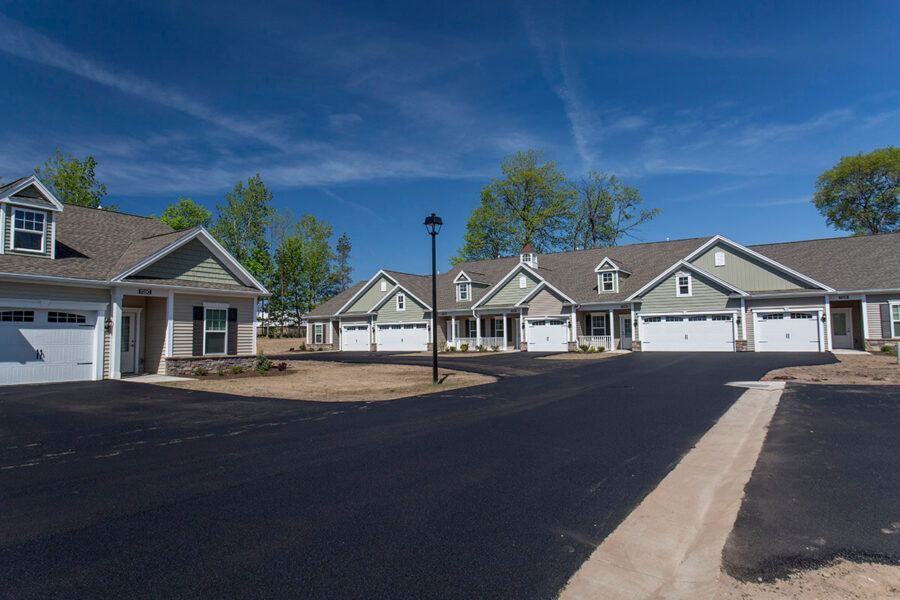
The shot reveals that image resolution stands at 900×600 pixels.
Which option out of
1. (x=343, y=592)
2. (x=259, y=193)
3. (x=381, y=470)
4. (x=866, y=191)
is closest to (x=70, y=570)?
(x=343, y=592)

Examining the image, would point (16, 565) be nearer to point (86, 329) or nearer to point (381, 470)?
point (381, 470)

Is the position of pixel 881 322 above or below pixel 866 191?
below

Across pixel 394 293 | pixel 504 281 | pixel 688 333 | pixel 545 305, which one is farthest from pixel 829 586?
pixel 394 293

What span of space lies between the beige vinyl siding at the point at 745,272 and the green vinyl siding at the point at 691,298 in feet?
4.25

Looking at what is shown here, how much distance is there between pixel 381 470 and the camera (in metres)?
Answer: 6.01

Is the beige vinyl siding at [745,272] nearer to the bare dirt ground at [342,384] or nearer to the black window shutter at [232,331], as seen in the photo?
the bare dirt ground at [342,384]

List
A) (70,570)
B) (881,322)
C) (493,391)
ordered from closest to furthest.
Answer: (70,570) → (493,391) → (881,322)

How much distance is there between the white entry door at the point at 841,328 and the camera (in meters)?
28.0

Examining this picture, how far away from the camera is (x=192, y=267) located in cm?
1897

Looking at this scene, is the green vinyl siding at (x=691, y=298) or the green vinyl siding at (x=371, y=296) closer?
the green vinyl siding at (x=691, y=298)

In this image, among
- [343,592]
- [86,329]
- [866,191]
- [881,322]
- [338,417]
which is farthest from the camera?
[866,191]

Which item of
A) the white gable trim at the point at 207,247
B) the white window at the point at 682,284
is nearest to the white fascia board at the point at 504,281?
the white window at the point at 682,284

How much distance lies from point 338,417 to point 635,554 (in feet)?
22.4

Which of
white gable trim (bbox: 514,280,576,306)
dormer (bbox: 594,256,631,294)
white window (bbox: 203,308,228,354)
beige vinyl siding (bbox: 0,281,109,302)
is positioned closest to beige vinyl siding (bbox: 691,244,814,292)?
dormer (bbox: 594,256,631,294)
